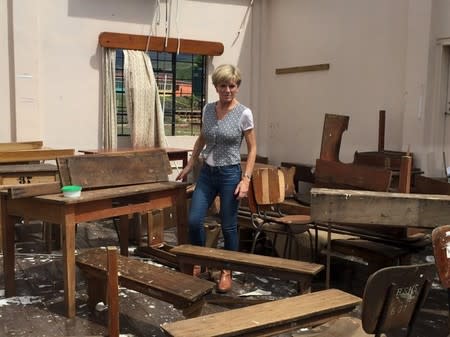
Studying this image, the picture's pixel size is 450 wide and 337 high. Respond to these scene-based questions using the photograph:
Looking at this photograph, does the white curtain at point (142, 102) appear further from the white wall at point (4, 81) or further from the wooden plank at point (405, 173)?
the wooden plank at point (405, 173)

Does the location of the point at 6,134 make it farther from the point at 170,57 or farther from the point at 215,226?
the point at 215,226

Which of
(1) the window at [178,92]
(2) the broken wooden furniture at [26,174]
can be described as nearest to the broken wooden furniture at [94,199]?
(2) the broken wooden furniture at [26,174]

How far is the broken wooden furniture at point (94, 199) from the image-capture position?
4.00 meters

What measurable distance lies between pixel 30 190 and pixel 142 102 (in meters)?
4.36

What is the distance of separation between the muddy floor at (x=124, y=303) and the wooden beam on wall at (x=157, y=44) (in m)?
3.53

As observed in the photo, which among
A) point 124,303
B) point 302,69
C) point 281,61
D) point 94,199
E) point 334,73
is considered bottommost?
point 124,303

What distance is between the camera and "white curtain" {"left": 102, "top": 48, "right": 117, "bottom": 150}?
8188 mm

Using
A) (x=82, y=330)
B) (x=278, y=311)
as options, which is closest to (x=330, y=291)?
(x=278, y=311)

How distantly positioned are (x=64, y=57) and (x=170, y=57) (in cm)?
161

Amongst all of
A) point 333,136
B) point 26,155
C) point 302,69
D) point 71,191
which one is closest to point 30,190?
point 71,191

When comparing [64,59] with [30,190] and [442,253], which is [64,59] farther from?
[442,253]

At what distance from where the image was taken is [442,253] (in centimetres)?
287

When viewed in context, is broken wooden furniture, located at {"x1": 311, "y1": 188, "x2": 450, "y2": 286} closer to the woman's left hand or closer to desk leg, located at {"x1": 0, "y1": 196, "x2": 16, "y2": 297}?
the woman's left hand

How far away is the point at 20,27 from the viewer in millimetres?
7508
